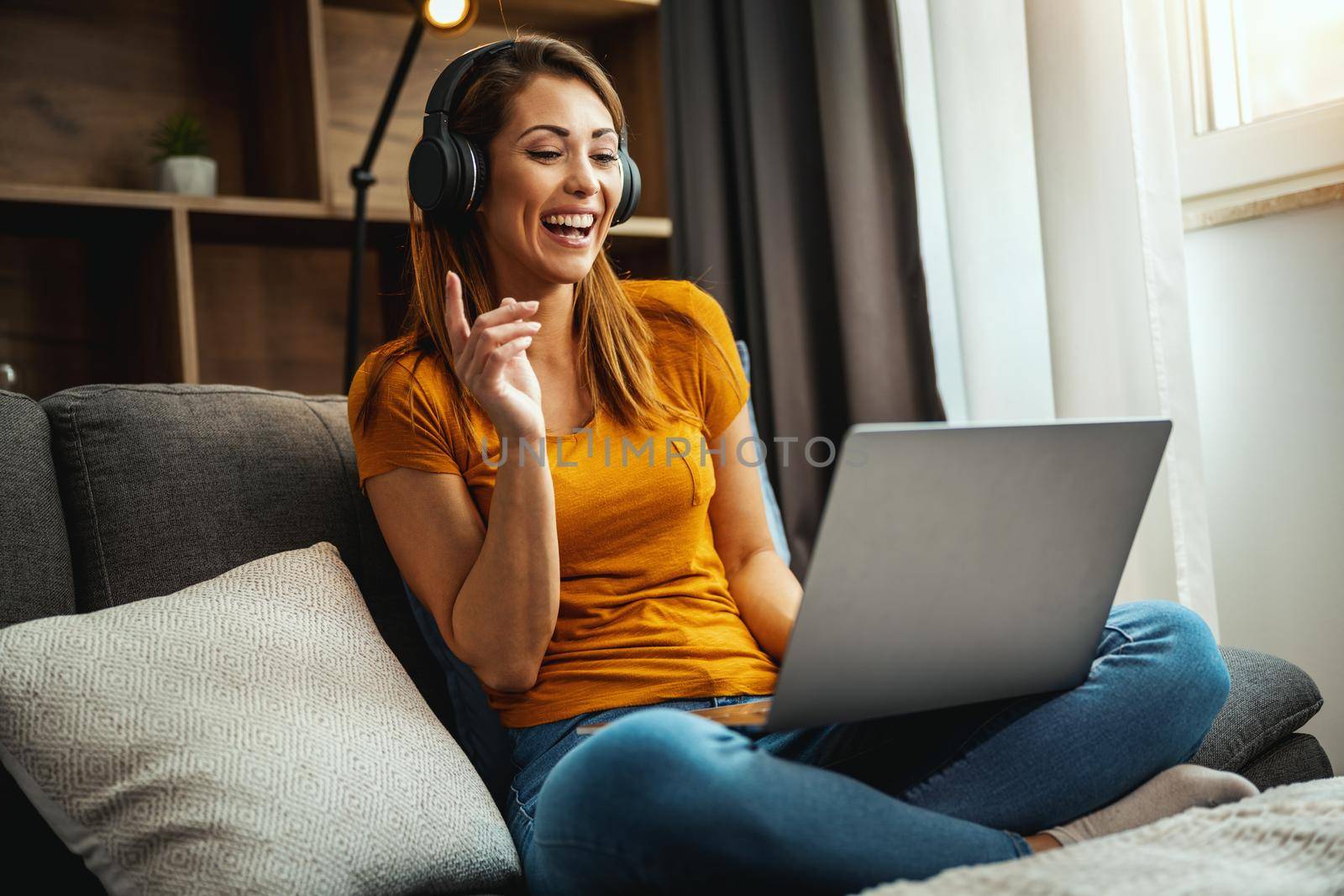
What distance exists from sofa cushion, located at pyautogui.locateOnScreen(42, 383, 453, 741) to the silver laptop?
54 centimetres

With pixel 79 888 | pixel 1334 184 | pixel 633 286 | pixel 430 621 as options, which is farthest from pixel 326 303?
pixel 1334 184

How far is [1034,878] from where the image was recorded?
2.53 ft

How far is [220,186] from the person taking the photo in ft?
7.41

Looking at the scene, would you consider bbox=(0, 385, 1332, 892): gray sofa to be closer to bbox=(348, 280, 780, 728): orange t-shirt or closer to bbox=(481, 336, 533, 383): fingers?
bbox=(348, 280, 780, 728): orange t-shirt

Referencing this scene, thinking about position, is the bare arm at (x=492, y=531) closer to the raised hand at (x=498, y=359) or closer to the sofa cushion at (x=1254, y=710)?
the raised hand at (x=498, y=359)

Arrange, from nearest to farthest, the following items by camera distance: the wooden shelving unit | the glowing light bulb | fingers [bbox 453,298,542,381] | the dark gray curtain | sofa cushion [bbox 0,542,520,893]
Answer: sofa cushion [bbox 0,542,520,893]
fingers [bbox 453,298,542,381]
the glowing light bulb
the dark gray curtain
the wooden shelving unit

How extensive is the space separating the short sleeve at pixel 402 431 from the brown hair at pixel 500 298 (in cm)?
2

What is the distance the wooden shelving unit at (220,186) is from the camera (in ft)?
6.72

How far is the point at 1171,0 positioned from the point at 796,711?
1353mm

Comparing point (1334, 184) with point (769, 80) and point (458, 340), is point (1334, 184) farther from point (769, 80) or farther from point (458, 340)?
point (458, 340)

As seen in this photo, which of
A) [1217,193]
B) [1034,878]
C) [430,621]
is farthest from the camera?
[1217,193]

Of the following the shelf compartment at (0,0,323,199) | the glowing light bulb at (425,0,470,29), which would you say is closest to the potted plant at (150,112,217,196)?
the shelf compartment at (0,0,323,199)

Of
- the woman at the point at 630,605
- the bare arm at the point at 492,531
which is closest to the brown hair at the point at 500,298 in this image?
the woman at the point at 630,605

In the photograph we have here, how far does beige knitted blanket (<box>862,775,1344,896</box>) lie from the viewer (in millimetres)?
760
